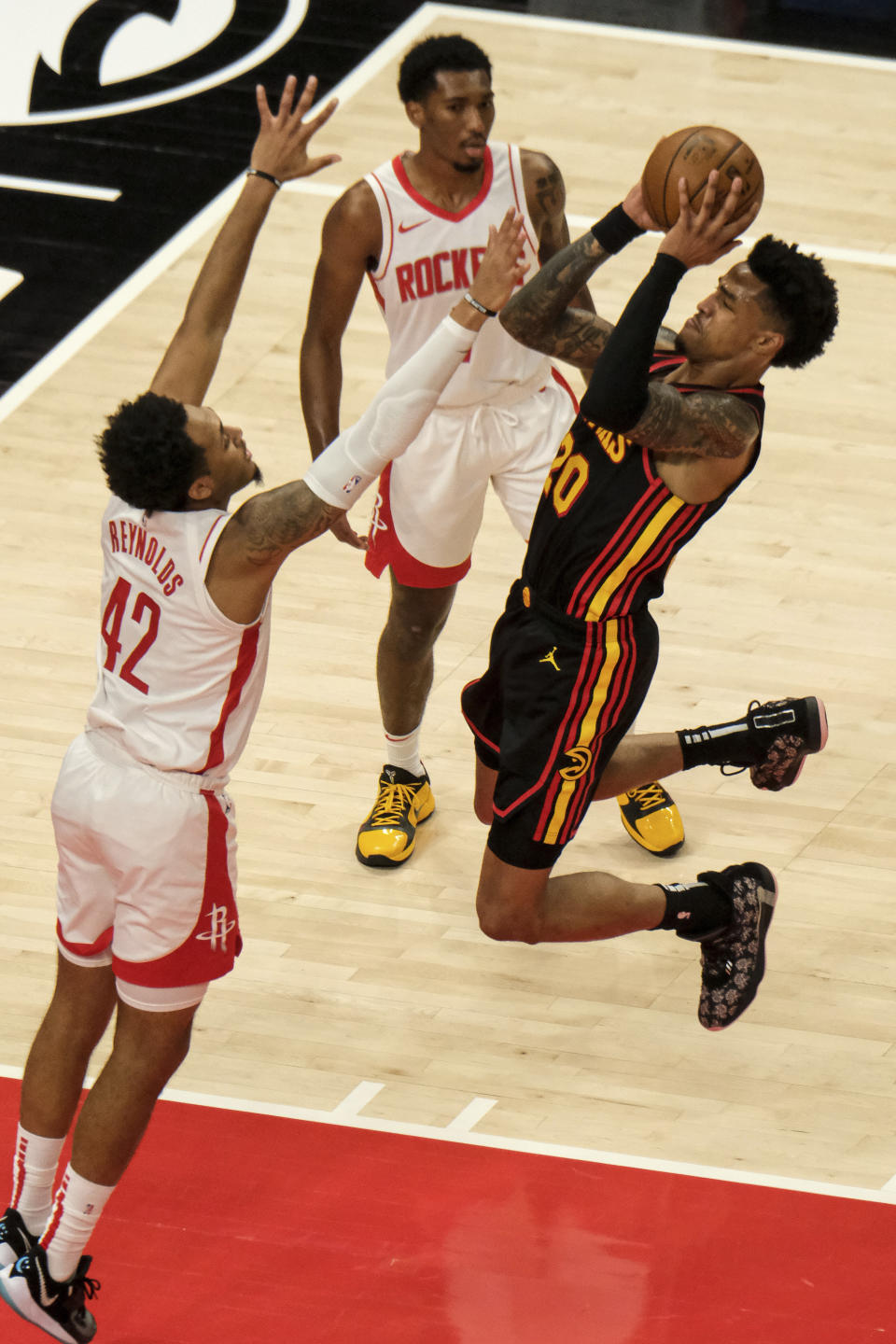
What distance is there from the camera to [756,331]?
14.8 ft

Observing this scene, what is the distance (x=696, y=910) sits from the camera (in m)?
5.01

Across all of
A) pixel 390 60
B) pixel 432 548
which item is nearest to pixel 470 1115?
pixel 432 548

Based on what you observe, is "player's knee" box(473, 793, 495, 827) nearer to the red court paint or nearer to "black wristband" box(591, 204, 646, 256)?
the red court paint

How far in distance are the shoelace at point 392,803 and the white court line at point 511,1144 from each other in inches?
39.2

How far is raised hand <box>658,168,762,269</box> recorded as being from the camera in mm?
4215

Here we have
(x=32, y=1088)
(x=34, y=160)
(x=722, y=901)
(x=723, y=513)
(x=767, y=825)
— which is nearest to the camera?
(x=32, y=1088)

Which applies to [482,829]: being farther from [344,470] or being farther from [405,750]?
[344,470]

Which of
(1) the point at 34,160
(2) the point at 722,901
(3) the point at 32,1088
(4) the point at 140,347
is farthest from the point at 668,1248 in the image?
(1) the point at 34,160

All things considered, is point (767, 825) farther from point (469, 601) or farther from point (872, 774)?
point (469, 601)

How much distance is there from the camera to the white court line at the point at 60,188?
381 inches

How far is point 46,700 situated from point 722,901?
7.93 ft

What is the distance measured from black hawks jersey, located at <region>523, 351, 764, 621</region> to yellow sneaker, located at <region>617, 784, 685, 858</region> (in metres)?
1.09

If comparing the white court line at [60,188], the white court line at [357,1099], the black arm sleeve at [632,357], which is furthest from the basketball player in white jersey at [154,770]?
the white court line at [60,188]

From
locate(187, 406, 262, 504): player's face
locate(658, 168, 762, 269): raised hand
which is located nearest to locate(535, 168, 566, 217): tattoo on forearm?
locate(658, 168, 762, 269): raised hand
